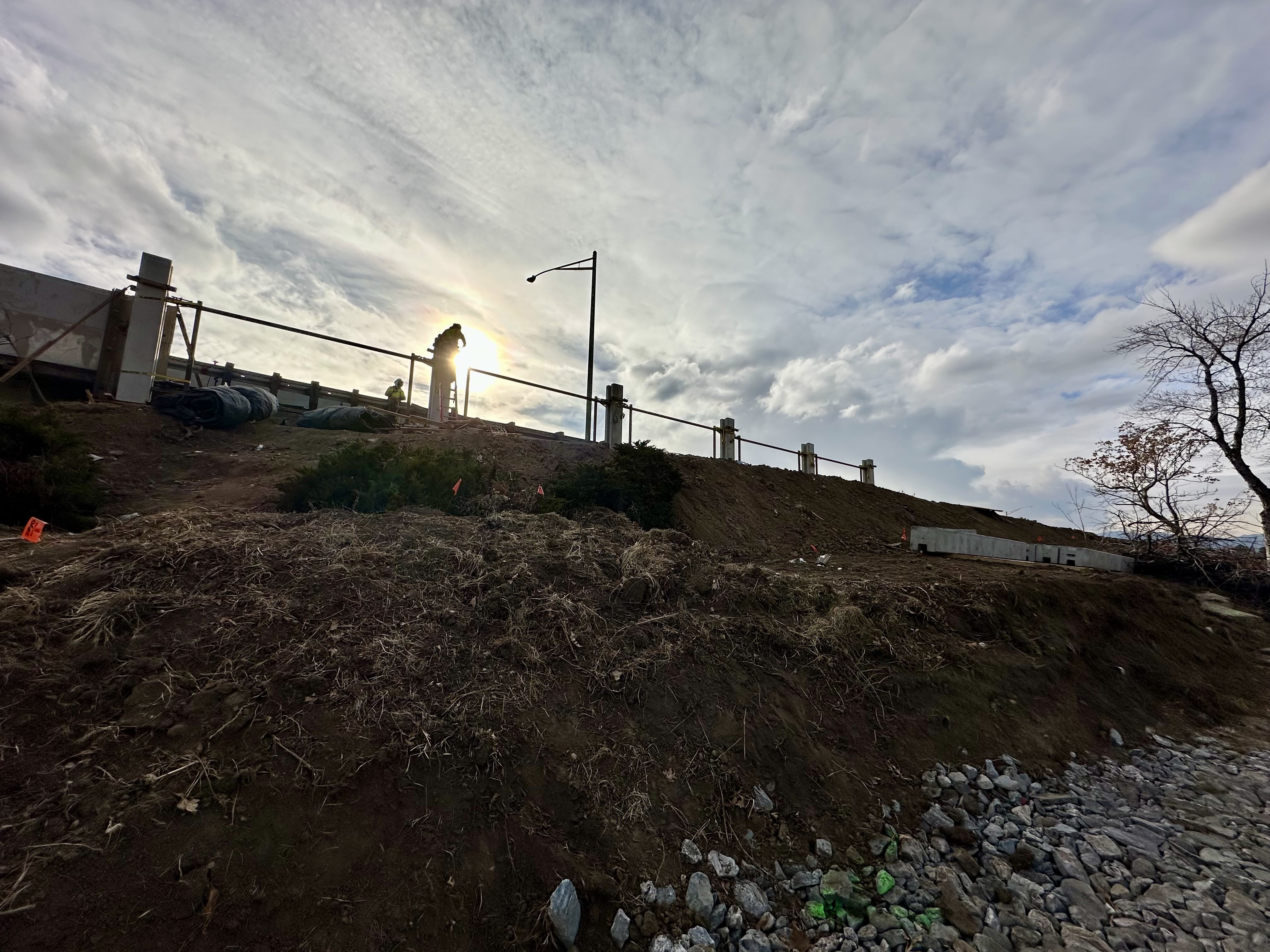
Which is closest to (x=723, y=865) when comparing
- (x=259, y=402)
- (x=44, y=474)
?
(x=44, y=474)

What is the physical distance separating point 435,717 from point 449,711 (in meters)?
0.09

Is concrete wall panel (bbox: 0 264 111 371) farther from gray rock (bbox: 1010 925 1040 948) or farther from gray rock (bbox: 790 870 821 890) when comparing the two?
gray rock (bbox: 1010 925 1040 948)

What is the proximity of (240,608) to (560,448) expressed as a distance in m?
8.22

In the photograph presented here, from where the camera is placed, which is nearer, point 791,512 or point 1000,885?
point 1000,885

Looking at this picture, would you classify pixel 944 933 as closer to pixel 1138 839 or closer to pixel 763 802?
pixel 763 802

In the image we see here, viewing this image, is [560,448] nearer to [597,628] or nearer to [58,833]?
[597,628]

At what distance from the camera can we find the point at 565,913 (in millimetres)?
2340

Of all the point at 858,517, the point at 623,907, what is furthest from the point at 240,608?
the point at 858,517

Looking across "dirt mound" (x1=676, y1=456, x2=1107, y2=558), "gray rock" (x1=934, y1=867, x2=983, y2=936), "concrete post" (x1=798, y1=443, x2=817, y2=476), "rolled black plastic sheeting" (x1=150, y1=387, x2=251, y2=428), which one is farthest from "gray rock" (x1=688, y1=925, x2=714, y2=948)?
"concrete post" (x1=798, y1=443, x2=817, y2=476)

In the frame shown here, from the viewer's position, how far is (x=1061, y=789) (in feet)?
13.1

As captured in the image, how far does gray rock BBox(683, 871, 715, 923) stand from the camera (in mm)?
2537

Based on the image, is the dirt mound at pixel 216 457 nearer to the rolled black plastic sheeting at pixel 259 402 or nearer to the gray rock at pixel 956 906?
the rolled black plastic sheeting at pixel 259 402

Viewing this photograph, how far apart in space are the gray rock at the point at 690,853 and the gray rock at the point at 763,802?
0.48 meters

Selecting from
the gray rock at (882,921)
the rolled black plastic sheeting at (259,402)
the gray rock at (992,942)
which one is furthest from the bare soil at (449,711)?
the rolled black plastic sheeting at (259,402)
